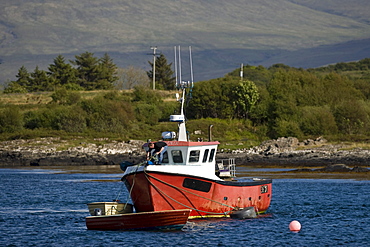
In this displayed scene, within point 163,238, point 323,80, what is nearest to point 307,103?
point 323,80

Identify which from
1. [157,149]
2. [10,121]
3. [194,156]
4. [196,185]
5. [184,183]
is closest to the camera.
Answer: [184,183]

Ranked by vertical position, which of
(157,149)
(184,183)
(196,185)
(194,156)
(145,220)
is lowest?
(145,220)

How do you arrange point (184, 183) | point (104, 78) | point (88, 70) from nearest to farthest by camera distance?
point (184, 183) → point (88, 70) → point (104, 78)

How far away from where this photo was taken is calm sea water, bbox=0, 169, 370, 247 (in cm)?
3064

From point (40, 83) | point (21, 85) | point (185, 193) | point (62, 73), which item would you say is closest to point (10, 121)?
point (40, 83)

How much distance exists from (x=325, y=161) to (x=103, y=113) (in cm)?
5393

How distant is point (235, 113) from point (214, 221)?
93.6 meters

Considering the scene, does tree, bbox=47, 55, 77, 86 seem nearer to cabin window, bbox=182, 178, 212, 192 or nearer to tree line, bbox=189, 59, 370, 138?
tree line, bbox=189, 59, 370, 138

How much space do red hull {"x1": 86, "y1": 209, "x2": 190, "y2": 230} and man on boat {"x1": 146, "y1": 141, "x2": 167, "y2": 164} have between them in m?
3.07

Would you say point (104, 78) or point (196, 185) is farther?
point (104, 78)

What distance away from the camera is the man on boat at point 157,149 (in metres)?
32.6

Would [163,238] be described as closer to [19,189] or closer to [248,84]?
[19,189]

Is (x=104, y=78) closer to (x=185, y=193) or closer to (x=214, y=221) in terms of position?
(x=214, y=221)

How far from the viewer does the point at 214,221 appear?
3416 centimetres
